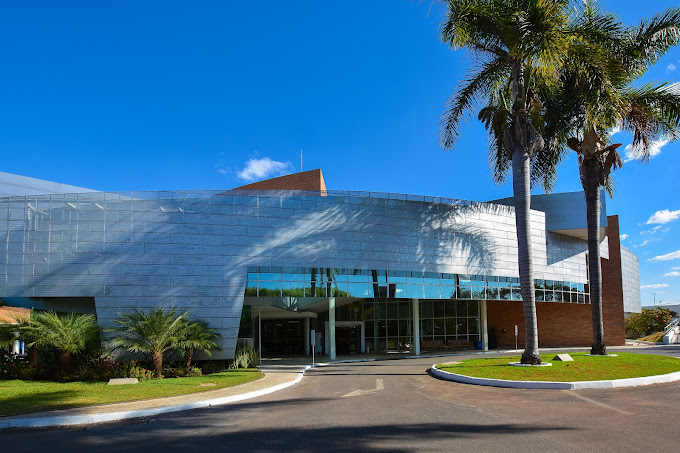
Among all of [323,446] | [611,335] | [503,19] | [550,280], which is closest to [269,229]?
[503,19]

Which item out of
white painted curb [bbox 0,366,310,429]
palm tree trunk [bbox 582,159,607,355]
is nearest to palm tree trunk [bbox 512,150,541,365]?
palm tree trunk [bbox 582,159,607,355]

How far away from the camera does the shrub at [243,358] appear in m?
24.3

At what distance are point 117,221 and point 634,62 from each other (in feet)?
81.0

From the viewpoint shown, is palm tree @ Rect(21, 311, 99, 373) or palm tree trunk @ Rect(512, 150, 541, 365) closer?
palm tree @ Rect(21, 311, 99, 373)

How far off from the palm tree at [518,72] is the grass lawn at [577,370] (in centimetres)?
157

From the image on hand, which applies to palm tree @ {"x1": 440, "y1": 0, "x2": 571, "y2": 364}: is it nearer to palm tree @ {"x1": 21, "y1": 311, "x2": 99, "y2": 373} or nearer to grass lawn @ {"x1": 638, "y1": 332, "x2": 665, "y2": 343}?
palm tree @ {"x1": 21, "y1": 311, "x2": 99, "y2": 373}

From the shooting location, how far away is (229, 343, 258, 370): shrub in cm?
2431

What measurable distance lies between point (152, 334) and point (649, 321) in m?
55.0

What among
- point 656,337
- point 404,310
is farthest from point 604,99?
point 656,337

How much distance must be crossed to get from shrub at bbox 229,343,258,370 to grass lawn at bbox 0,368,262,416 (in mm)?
4110

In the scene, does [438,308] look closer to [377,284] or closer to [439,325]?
[439,325]

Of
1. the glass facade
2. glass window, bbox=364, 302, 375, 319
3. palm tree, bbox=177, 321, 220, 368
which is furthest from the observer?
glass window, bbox=364, 302, 375, 319

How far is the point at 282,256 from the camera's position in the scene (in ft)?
87.2

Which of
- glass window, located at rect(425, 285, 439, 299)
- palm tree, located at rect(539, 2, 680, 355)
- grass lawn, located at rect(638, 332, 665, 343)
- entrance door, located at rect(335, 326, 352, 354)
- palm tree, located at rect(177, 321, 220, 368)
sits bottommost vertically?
grass lawn, located at rect(638, 332, 665, 343)
